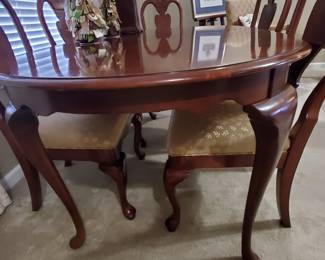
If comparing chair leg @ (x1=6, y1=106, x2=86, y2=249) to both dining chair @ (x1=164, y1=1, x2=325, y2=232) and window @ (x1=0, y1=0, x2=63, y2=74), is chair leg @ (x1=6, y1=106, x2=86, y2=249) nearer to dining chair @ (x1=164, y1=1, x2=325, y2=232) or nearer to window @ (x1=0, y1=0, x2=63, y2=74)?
dining chair @ (x1=164, y1=1, x2=325, y2=232)

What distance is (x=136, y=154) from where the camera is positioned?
1693 millimetres

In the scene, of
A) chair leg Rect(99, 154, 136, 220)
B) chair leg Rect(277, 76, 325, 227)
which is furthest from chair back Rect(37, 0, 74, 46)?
chair leg Rect(277, 76, 325, 227)

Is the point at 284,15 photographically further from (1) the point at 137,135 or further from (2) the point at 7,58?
(2) the point at 7,58

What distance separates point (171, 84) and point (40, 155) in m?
0.55

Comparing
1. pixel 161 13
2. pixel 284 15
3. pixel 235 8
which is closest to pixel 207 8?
pixel 235 8

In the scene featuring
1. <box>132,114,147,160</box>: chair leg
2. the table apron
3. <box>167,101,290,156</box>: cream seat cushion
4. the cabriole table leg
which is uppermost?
the table apron

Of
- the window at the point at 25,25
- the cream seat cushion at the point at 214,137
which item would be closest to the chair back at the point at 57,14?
the window at the point at 25,25

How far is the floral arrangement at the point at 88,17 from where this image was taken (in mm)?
1052

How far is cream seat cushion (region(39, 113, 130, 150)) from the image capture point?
995 millimetres

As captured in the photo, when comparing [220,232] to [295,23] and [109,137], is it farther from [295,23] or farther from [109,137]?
[295,23]

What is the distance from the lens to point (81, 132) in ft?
3.34

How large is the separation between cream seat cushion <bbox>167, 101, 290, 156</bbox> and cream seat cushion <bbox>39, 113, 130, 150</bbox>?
247 mm

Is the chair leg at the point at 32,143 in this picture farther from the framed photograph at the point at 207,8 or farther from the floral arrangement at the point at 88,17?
the framed photograph at the point at 207,8

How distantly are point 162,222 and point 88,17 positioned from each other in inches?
38.2
